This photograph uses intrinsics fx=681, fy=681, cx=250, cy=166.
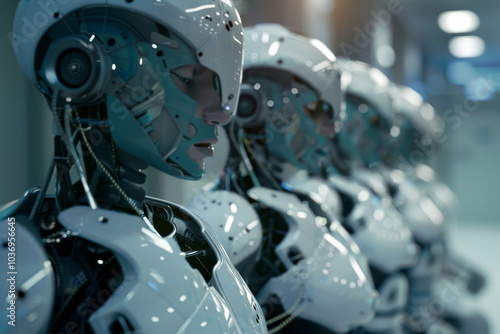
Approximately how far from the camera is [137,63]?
3.88ft

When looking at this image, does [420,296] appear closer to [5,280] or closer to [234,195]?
[234,195]

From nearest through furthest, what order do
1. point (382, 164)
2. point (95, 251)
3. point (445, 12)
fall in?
point (95, 251) → point (382, 164) → point (445, 12)

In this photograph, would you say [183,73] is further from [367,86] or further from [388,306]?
[367,86]

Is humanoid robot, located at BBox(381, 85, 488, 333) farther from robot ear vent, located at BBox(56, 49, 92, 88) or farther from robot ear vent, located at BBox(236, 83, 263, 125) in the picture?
robot ear vent, located at BBox(56, 49, 92, 88)

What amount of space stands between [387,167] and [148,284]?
321cm

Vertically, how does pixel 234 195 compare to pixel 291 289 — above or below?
above

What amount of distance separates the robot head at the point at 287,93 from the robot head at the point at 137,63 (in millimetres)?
708

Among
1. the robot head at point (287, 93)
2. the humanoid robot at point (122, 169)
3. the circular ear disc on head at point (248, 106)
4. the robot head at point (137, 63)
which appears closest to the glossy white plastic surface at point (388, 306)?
the robot head at point (287, 93)

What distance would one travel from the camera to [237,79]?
1.31 meters

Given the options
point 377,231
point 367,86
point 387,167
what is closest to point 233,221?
point 377,231

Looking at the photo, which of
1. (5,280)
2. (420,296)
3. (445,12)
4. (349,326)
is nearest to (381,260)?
(349,326)

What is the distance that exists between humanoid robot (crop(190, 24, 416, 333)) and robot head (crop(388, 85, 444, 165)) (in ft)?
6.19

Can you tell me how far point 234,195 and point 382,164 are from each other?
2.22 meters

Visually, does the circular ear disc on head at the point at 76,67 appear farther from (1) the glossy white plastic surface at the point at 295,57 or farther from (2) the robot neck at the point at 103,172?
(1) the glossy white plastic surface at the point at 295,57
